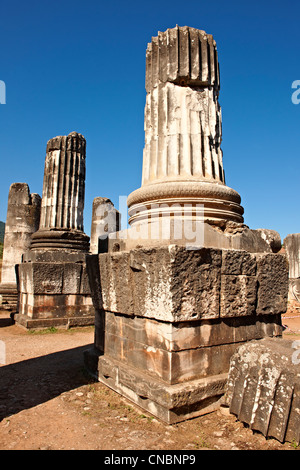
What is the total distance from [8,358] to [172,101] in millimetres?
4805

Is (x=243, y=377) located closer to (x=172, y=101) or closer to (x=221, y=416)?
(x=221, y=416)

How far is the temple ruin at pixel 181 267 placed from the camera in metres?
3.21

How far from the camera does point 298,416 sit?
260 cm

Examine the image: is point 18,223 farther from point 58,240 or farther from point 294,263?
point 294,263

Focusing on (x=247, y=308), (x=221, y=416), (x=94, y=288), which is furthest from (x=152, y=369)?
(x=94, y=288)

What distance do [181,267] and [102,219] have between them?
39.4 feet

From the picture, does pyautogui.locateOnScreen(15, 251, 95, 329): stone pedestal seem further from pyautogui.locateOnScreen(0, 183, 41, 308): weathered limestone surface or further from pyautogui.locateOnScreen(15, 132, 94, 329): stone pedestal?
pyautogui.locateOnScreen(0, 183, 41, 308): weathered limestone surface

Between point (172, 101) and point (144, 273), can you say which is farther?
point (172, 101)

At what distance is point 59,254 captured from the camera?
8.66 meters

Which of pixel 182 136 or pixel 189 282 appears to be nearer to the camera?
pixel 189 282

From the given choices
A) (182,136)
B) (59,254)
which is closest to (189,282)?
(182,136)

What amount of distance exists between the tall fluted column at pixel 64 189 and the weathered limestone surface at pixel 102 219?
13.5ft

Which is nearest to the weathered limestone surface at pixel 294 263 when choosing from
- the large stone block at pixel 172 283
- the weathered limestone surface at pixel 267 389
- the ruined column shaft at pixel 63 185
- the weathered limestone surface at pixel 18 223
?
the ruined column shaft at pixel 63 185

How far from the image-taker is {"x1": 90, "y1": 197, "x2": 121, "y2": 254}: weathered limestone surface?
14250 millimetres
